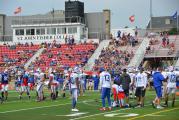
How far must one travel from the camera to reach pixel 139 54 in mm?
50500

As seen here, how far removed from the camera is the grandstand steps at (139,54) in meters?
48.7

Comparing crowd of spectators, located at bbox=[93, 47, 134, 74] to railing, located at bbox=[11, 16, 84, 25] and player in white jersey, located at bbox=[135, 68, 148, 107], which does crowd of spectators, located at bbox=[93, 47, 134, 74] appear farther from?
player in white jersey, located at bbox=[135, 68, 148, 107]

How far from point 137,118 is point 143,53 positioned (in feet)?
112

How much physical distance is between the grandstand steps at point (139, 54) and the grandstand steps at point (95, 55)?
4126 mm

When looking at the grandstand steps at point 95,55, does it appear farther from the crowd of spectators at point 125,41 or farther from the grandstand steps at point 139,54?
the grandstand steps at point 139,54

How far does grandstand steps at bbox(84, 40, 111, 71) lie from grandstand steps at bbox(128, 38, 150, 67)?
413 cm

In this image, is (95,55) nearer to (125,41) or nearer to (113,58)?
(113,58)

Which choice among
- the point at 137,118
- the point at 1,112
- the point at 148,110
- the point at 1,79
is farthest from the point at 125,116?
the point at 1,79

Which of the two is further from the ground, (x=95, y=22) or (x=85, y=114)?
(x=95, y=22)

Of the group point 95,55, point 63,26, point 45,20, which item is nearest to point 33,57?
point 95,55

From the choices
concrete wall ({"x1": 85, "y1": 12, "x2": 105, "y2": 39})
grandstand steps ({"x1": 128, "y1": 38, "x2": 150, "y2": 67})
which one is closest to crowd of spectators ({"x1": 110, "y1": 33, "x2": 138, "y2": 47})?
grandstand steps ({"x1": 128, "y1": 38, "x2": 150, "y2": 67})

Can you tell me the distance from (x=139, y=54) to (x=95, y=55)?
17.1 ft

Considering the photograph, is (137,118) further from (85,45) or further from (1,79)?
(85,45)

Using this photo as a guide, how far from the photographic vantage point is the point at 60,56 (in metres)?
54.9
